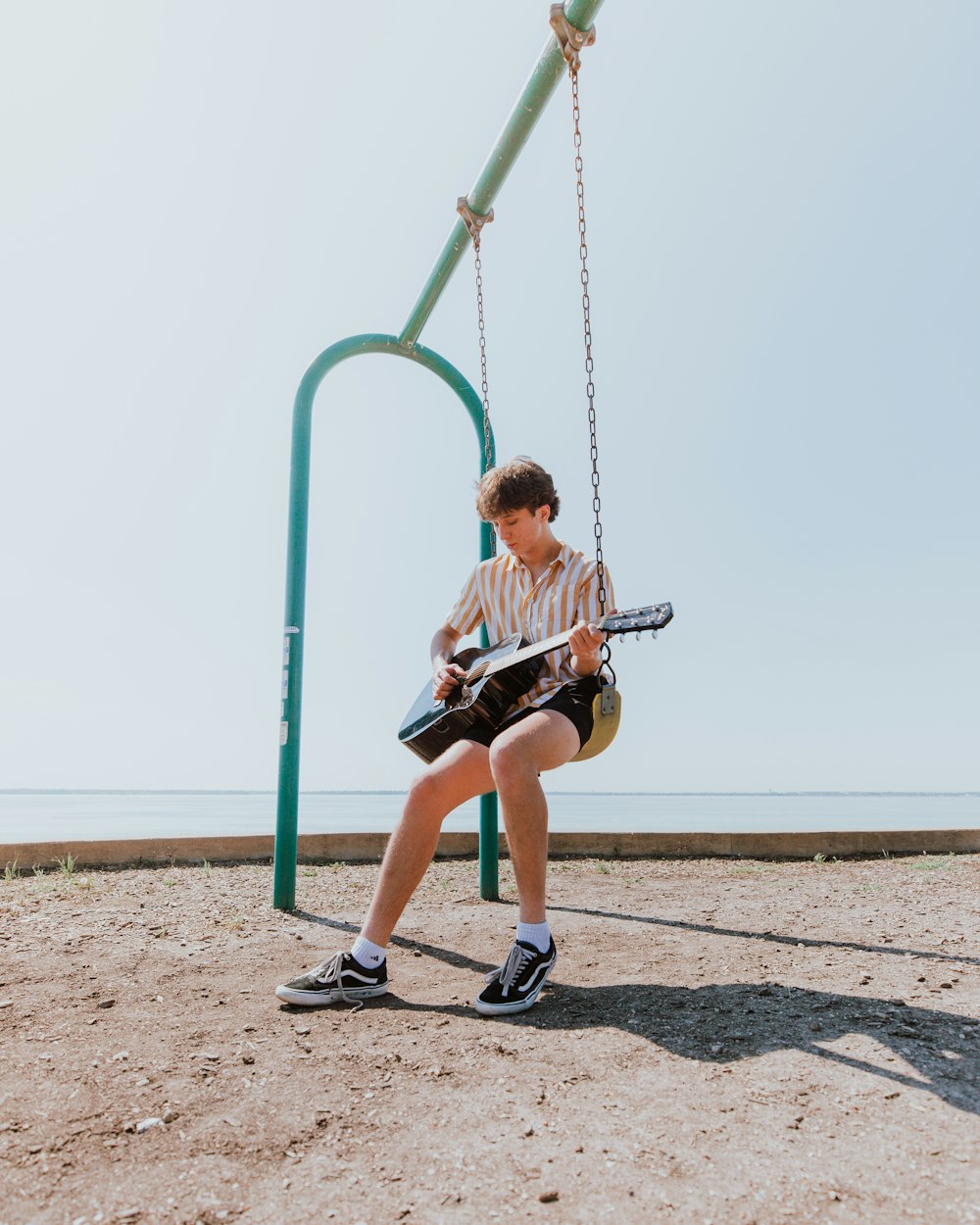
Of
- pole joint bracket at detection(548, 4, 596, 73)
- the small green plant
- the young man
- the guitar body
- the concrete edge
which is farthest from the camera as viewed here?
the concrete edge

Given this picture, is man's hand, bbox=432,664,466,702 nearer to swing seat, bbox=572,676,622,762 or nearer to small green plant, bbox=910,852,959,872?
swing seat, bbox=572,676,622,762

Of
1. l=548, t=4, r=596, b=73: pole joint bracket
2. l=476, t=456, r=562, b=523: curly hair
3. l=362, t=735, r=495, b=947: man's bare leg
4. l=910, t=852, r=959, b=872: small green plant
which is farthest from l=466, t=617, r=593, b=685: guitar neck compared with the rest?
l=910, t=852, r=959, b=872: small green plant

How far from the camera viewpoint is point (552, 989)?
2.29 metres

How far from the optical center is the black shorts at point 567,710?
2.42 meters

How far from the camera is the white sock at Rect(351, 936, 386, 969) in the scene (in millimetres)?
2240

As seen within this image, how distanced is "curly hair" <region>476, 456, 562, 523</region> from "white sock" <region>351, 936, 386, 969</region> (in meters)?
1.34

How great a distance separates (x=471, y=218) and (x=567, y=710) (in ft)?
8.01

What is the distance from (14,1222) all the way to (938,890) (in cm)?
393

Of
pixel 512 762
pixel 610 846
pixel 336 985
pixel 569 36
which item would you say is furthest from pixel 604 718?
pixel 610 846

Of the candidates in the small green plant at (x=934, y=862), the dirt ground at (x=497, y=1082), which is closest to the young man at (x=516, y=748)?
the dirt ground at (x=497, y=1082)

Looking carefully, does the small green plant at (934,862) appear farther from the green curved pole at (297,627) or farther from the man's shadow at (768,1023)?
the man's shadow at (768,1023)

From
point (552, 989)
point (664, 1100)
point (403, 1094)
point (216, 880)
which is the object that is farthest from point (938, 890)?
point (216, 880)

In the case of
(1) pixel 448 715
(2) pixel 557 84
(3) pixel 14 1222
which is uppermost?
(2) pixel 557 84

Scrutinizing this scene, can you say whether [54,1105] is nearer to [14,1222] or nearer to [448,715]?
[14,1222]
